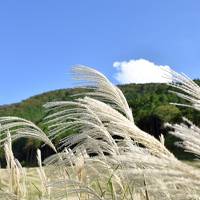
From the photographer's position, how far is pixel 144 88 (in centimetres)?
7188

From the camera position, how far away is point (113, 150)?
2.91m

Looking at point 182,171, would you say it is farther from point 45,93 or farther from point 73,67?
point 45,93

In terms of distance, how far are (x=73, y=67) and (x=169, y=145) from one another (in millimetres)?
26361

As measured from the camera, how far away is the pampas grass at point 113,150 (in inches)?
54.1

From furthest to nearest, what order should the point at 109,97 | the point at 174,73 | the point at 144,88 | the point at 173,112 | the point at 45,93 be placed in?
the point at 45,93 < the point at 144,88 < the point at 173,112 < the point at 109,97 < the point at 174,73

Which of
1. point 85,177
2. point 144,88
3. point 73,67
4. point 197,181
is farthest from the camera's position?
point 144,88

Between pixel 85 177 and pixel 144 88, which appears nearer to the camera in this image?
pixel 85 177

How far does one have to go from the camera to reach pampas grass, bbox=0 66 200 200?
137cm

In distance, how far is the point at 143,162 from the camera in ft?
4.53

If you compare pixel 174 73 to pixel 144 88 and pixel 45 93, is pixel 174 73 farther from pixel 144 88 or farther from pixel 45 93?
pixel 45 93

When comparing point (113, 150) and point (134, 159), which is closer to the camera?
point (134, 159)

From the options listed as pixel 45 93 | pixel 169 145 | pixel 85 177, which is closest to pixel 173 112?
pixel 169 145

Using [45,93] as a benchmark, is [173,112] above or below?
below

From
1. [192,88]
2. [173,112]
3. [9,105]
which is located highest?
[9,105]
